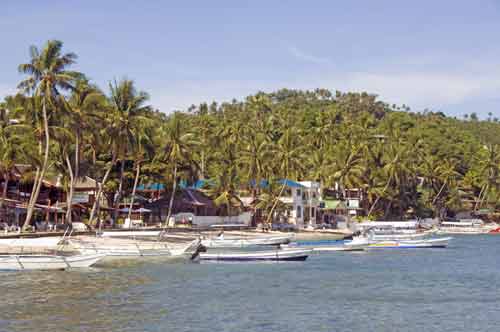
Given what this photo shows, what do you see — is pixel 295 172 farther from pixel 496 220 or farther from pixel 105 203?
pixel 496 220

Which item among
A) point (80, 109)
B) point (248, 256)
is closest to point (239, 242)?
point (248, 256)

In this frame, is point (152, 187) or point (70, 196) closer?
point (70, 196)

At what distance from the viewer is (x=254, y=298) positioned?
123ft

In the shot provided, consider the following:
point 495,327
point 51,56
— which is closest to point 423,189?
point 51,56

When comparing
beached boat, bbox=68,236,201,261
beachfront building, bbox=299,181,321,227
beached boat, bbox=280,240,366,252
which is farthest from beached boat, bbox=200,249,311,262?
beachfront building, bbox=299,181,321,227

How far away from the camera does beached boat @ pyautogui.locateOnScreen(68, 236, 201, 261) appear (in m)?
57.1

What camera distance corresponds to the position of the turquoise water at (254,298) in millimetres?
30250

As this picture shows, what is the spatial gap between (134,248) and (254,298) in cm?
2240

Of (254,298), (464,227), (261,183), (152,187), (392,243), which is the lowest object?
(254,298)

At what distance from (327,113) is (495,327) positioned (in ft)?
353

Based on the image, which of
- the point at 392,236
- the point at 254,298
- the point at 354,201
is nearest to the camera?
the point at 254,298

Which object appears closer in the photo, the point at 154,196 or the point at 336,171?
the point at 154,196

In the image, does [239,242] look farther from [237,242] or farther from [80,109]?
[80,109]

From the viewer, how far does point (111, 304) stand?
34.4 meters
